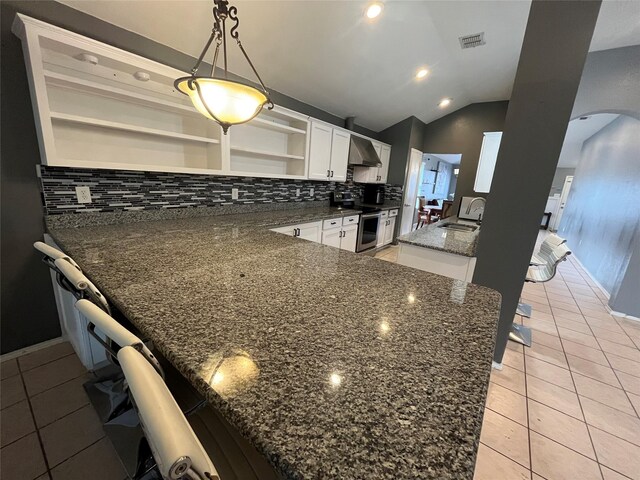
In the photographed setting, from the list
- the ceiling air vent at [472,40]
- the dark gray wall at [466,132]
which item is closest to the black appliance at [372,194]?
the dark gray wall at [466,132]

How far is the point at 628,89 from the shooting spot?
3.01 m

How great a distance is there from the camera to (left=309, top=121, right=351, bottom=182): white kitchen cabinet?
135 inches

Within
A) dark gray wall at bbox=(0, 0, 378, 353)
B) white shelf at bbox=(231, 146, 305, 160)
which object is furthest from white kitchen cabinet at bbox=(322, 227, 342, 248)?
dark gray wall at bbox=(0, 0, 378, 353)

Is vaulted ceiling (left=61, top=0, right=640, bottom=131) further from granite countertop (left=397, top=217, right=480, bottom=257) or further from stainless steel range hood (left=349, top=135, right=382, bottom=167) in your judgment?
granite countertop (left=397, top=217, right=480, bottom=257)

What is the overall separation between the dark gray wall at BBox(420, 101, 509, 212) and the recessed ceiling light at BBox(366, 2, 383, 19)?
361 cm

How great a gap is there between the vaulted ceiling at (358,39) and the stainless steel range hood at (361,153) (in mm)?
476

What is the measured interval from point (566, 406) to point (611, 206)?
14.0 feet

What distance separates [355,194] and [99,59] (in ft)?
13.2

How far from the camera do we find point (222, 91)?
1229mm

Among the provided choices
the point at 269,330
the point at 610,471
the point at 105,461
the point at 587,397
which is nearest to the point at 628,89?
the point at 587,397

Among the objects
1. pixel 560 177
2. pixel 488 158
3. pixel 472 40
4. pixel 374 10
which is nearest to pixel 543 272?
pixel 488 158

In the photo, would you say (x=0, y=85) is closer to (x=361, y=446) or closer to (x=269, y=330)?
(x=269, y=330)

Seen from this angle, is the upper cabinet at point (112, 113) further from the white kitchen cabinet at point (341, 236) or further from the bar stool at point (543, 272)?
the bar stool at point (543, 272)

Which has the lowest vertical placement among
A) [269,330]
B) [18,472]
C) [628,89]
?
[18,472]
